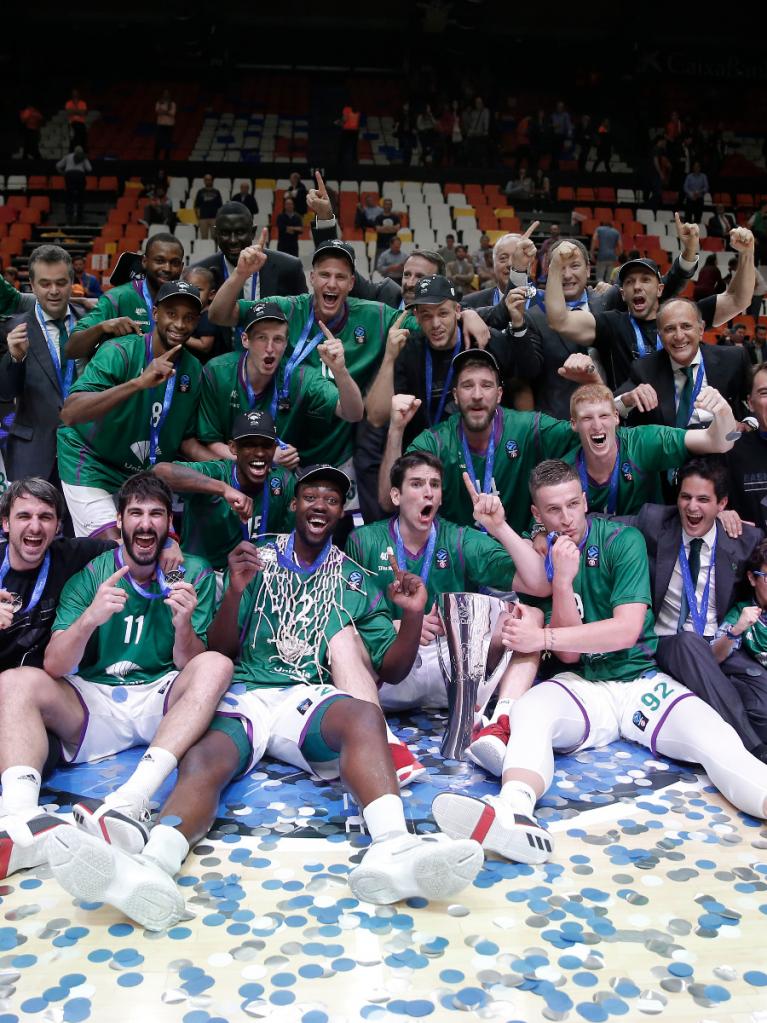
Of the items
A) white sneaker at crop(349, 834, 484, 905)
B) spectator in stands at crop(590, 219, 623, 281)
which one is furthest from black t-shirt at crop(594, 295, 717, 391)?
spectator in stands at crop(590, 219, 623, 281)

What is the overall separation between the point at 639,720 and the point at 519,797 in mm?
788

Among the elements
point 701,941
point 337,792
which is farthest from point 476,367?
point 701,941

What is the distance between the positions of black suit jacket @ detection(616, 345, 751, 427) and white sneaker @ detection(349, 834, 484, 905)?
100 inches

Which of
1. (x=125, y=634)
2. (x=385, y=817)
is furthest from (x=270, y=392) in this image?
(x=385, y=817)

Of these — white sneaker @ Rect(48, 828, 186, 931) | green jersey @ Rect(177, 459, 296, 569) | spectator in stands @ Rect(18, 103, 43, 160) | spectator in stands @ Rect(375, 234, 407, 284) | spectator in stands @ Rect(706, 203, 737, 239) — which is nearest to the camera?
white sneaker @ Rect(48, 828, 186, 931)

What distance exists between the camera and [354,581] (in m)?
3.89

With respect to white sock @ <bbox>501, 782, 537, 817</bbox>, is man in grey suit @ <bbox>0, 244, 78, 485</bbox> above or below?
above

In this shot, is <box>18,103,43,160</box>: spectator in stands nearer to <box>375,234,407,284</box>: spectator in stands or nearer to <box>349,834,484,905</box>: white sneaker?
<box>375,234,407,284</box>: spectator in stands

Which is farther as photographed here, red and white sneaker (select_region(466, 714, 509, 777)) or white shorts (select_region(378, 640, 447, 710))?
white shorts (select_region(378, 640, 447, 710))

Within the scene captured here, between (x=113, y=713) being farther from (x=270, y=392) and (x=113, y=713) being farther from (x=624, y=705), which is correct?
(x=624, y=705)

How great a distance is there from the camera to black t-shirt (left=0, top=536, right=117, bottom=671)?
360 centimetres

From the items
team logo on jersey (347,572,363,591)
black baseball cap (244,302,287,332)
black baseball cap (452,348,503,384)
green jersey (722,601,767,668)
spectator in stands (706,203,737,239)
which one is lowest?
green jersey (722,601,767,668)

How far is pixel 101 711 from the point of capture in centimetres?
363

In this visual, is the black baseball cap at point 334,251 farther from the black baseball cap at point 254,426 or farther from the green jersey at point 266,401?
the black baseball cap at point 254,426
